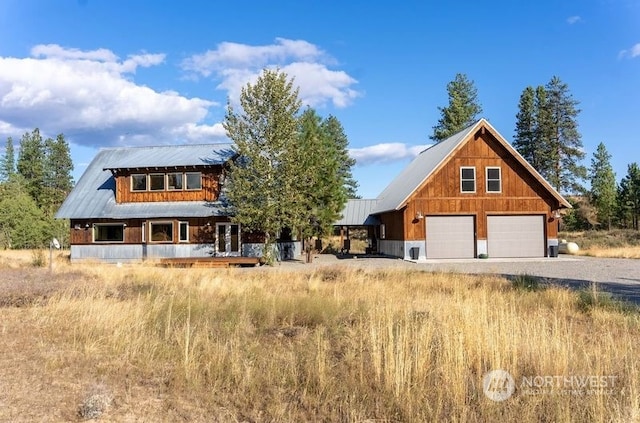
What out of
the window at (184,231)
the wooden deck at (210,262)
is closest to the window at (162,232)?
the window at (184,231)

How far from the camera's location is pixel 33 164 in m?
74.2

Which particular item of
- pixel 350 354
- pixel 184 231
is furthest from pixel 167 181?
pixel 350 354

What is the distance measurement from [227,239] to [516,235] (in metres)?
17.8

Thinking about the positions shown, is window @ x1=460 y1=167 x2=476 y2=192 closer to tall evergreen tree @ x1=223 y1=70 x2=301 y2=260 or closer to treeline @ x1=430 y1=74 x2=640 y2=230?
tall evergreen tree @ x1=223 y1=70 x2=301 y2=260

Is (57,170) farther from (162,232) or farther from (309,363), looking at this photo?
(309,363)

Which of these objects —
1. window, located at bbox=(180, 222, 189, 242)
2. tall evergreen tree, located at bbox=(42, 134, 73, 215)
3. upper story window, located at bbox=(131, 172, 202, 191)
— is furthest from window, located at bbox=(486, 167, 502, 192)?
tall evergreen tree, located at bbox=(42, 134, 73, 215)

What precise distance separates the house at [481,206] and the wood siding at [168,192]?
11.2m

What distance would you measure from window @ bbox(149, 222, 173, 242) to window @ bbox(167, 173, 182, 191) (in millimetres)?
2306

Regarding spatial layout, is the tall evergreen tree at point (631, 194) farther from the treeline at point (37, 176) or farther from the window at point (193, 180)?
the treeline at point (37, 176)

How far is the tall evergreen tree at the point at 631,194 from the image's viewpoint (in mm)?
54094

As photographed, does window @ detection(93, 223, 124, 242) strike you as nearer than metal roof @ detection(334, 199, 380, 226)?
Yes

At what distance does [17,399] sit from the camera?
17.3ft

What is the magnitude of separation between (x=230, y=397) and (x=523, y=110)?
6236 cm

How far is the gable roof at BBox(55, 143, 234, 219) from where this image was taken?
98.3ft
